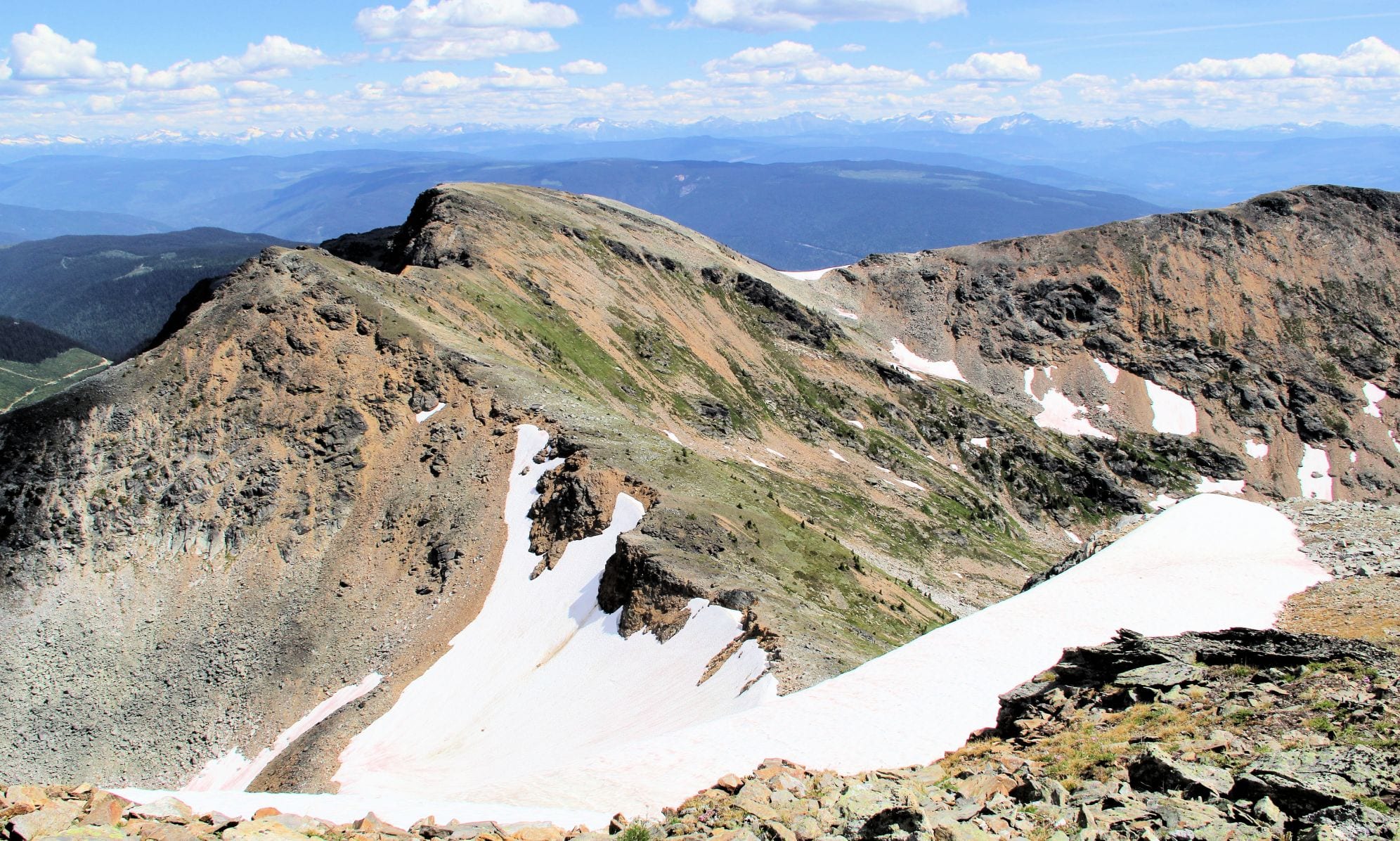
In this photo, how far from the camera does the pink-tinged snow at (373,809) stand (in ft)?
53.7

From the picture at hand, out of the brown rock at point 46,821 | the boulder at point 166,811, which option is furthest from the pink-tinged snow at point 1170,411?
the brown rock at point 46,821

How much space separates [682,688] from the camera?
2823 cm

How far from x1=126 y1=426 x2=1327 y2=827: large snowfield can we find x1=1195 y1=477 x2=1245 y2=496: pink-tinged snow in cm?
7415

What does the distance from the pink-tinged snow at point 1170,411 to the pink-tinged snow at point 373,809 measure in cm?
10597

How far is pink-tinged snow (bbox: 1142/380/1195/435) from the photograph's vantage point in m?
106

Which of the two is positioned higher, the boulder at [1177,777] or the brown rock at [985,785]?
the boulder at [1177,777]

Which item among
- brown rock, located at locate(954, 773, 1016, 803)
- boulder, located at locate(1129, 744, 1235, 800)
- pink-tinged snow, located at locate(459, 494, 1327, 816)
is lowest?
pink-tinged snow, located at locate(459, 494, 1327, 816)

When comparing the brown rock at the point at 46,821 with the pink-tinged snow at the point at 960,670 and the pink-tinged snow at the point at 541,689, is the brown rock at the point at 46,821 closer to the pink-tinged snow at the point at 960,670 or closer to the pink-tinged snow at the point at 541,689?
the pink-tinged snow at the point at 541,689

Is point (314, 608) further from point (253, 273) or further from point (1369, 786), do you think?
point (1369, 786)

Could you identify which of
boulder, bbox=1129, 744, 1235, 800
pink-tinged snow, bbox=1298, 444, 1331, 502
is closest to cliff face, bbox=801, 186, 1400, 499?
pink-tinged snow, bbox=1298, 444, 1331, 502

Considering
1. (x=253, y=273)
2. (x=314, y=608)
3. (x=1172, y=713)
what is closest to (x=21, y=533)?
(x=314, y=608)

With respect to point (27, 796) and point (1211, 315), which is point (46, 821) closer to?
point (27, 796)

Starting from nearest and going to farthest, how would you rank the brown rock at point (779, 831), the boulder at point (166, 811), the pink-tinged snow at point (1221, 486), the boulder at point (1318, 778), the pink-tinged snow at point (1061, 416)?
the boulder at point (1318, 778) → the brown rock at point (779, 831) → the boulder at point (166, 811) → the pink-tinged snow at point (1221, 486) → the pink-tinged snow at point (1061, 416)

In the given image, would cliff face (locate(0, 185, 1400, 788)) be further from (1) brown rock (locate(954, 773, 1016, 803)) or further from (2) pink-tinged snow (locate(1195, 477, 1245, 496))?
(1) brown rock (locate(954, 773, 1016, 803))
